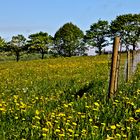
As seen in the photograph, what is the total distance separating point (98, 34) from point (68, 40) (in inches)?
372

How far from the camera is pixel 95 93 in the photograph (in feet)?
42.9

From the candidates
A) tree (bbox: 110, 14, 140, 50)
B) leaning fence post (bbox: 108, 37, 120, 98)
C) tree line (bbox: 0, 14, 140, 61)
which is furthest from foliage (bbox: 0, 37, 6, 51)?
leaning fence post (bbox: 108, 37, 120, 98)

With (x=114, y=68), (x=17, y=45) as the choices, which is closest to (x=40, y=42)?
(x=17, y=45)

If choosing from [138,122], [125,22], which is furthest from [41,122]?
[125,22]

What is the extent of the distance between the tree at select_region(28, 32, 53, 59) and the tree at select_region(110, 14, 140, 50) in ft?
63.6

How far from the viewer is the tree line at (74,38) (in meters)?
121

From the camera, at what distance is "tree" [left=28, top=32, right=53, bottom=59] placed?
12325cm

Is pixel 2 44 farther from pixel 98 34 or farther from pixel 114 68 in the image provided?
pixel 114 68

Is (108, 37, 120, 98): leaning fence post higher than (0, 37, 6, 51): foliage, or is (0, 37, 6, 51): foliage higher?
(0, 37, 6, 51): foliage

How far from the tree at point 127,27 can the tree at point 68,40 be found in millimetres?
10342

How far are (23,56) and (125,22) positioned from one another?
32969 millimetres

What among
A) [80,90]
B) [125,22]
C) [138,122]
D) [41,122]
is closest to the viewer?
[138,122]

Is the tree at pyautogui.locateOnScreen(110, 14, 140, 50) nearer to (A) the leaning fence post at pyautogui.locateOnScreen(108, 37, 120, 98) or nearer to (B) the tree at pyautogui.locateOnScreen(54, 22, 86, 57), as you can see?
(B) the tree at pyautogui.locateOnScreen(54, 22, 86, 57)

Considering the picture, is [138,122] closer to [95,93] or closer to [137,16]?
[95,93]
